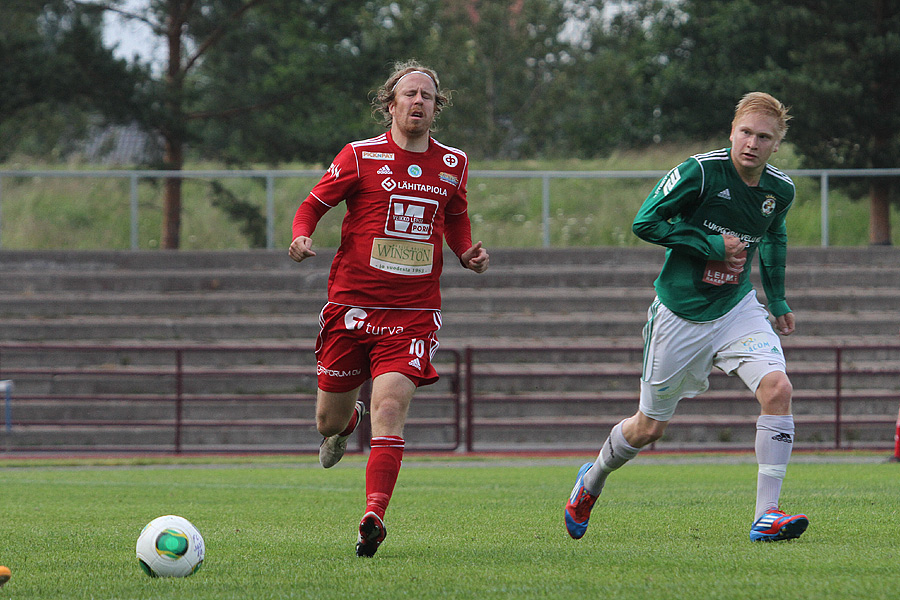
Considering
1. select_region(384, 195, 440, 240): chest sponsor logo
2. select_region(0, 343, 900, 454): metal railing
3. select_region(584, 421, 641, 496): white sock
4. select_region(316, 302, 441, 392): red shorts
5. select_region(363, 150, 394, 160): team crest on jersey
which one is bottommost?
select_region(0, 343, 900, 454): metal railing

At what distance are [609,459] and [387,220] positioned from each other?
68.4 inches

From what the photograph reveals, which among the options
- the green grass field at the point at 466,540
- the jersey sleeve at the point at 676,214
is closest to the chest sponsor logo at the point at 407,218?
the jersey sleeve at the point at 676,214

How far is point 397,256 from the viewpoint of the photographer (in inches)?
218

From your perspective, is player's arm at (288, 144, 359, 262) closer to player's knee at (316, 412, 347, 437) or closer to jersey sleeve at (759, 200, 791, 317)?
player's knee at (316, 412, 347, 437)

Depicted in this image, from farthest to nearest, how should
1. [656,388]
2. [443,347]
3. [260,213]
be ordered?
1. [260,213]
2. [443,347]
3. [656,388]

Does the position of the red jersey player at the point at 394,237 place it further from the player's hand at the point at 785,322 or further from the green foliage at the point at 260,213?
the green foliage at the point at 260,213

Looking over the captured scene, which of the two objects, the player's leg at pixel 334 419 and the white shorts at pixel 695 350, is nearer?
the white shorts at pixel 695 350

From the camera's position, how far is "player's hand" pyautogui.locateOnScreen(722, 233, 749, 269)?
552 centimetres

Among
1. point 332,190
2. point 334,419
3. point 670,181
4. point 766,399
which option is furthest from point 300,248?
point 766,399

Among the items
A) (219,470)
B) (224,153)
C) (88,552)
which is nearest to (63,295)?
(224,153)

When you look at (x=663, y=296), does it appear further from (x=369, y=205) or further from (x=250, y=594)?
(x=250, y=594)

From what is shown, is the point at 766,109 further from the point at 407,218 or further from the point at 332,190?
the point at 332,190

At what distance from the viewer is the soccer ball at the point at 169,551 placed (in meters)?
4.55

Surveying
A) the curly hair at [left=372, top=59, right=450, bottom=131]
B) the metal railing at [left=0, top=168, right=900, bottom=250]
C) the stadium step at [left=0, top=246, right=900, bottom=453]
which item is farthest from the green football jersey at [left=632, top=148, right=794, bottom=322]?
the metal railing at [left=0, top=168, right=900, bottom=250]
